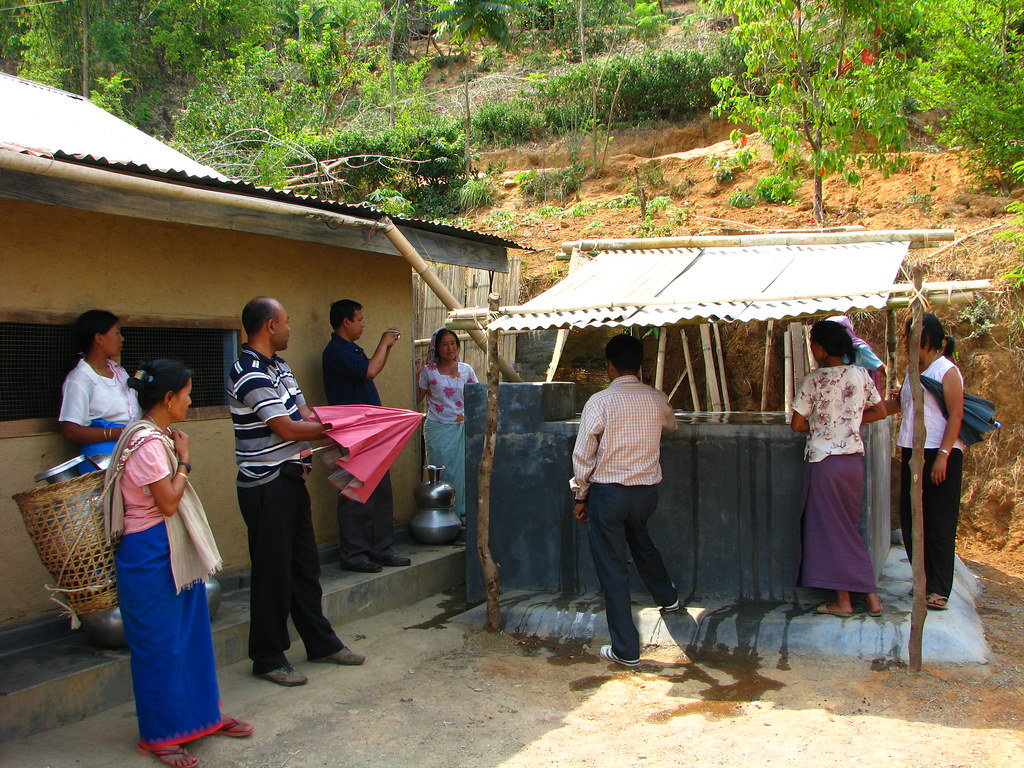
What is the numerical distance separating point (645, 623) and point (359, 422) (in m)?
2.08

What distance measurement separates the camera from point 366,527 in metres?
5.64

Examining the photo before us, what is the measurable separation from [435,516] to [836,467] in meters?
3.06

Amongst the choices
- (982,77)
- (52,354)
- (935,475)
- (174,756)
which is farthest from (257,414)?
(982,77)

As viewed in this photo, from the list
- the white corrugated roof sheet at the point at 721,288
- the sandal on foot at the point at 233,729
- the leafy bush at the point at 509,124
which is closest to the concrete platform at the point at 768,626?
the white corrugated roof sheet at the point at 721,288

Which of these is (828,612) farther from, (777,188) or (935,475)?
(777,188)

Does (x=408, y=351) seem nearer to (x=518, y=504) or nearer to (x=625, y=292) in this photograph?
(x=518, y=504)

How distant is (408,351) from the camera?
23.2 ft

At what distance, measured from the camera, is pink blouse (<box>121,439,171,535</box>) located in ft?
10.4

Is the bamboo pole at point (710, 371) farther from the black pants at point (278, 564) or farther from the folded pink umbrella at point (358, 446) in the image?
the black pants at point (278, 564)

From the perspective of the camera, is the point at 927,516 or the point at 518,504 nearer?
the point at 927,516

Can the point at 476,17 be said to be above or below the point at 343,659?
above

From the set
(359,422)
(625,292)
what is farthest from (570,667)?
(625,292)

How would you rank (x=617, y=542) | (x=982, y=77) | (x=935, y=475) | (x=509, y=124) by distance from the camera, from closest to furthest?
(x=617, y=542), (x=935, y=475), (x=982, y=77), (x=509, y=124)

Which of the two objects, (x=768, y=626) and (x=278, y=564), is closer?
(x=278, y=564)
